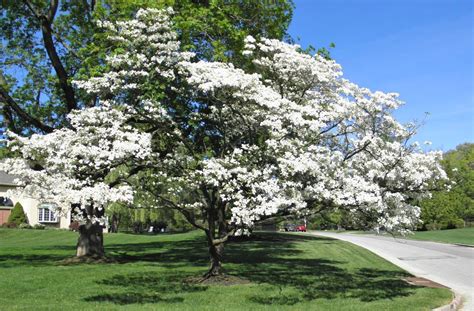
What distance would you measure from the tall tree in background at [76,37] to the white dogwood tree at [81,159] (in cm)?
312

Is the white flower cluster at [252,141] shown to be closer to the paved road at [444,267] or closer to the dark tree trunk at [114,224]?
the paved road at [444,267]

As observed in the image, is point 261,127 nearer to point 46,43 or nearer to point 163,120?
point 163,120

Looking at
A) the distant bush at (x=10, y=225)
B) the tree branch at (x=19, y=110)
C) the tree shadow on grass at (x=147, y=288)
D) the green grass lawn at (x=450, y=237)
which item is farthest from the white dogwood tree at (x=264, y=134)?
the distant bush at (x=10, y=225)

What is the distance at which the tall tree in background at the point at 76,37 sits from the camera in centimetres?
1505

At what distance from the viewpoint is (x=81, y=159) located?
10.7 meters

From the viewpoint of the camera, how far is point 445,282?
1450 centimetres

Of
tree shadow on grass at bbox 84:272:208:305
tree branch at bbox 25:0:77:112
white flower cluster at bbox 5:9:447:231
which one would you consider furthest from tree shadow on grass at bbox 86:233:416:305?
tree branch at bbox 25:0:77:112

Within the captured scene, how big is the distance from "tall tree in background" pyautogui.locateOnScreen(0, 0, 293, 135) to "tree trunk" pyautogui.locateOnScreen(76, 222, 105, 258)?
3.87 metres

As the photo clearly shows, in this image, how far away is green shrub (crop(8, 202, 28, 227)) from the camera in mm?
42312

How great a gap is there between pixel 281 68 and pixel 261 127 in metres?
1.68

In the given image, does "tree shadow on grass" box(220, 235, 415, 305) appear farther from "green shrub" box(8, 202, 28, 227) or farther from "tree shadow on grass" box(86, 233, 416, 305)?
"green shrub" box(8, 202, 28, 227)

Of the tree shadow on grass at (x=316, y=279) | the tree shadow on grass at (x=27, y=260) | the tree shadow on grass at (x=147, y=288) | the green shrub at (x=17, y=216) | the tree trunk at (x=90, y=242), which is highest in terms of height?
the green shrub at (x=17, y=216)

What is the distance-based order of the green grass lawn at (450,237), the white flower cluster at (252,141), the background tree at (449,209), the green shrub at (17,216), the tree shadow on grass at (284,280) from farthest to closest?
1. the background tree at (449,209)
2. the green shrub at (17,216)
3. the green grass lawn at (450,237)
4. the tree shadow on grass at (284,280)
5. the white flower cluster at (252,141)

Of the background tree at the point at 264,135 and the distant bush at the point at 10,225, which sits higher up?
the background tree at the point at 264,135
